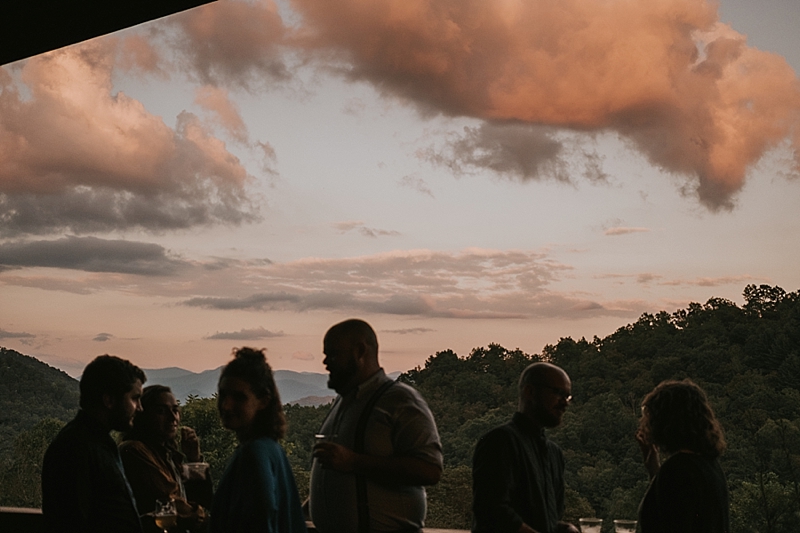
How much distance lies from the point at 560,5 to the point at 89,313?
1437 centimetres

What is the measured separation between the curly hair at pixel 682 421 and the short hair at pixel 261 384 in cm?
100

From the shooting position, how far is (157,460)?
8.21 feet

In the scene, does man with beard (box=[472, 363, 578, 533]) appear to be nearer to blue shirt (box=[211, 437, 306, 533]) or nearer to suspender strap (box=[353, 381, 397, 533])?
suspender strap (box=[353, 381, 397, 533])

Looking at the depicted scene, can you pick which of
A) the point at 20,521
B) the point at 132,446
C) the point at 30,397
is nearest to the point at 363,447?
the point at 132,446

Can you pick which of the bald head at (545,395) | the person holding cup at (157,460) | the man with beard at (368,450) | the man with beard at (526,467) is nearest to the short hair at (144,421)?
the person holding cup at (157,460)

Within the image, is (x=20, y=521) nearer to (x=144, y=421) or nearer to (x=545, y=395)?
(x=144, y=421)

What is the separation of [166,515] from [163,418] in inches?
20.5

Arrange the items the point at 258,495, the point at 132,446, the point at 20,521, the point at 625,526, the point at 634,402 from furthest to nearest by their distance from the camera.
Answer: the point at 634,402, the point at 20,521, the point at 132,446, the point at 625,526, the point at 258,495

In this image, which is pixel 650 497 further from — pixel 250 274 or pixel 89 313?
pixel 250 274

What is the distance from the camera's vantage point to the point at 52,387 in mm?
15484

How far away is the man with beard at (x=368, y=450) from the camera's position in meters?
2.07

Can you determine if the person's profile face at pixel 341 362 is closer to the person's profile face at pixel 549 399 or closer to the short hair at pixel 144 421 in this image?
the person's profile face at pixel 549 399

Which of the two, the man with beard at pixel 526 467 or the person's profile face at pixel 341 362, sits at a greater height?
the person's profile face at pixel 341 362

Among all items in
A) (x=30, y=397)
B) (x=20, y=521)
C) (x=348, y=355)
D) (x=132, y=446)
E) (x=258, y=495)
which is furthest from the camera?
(x=30, y=397)
